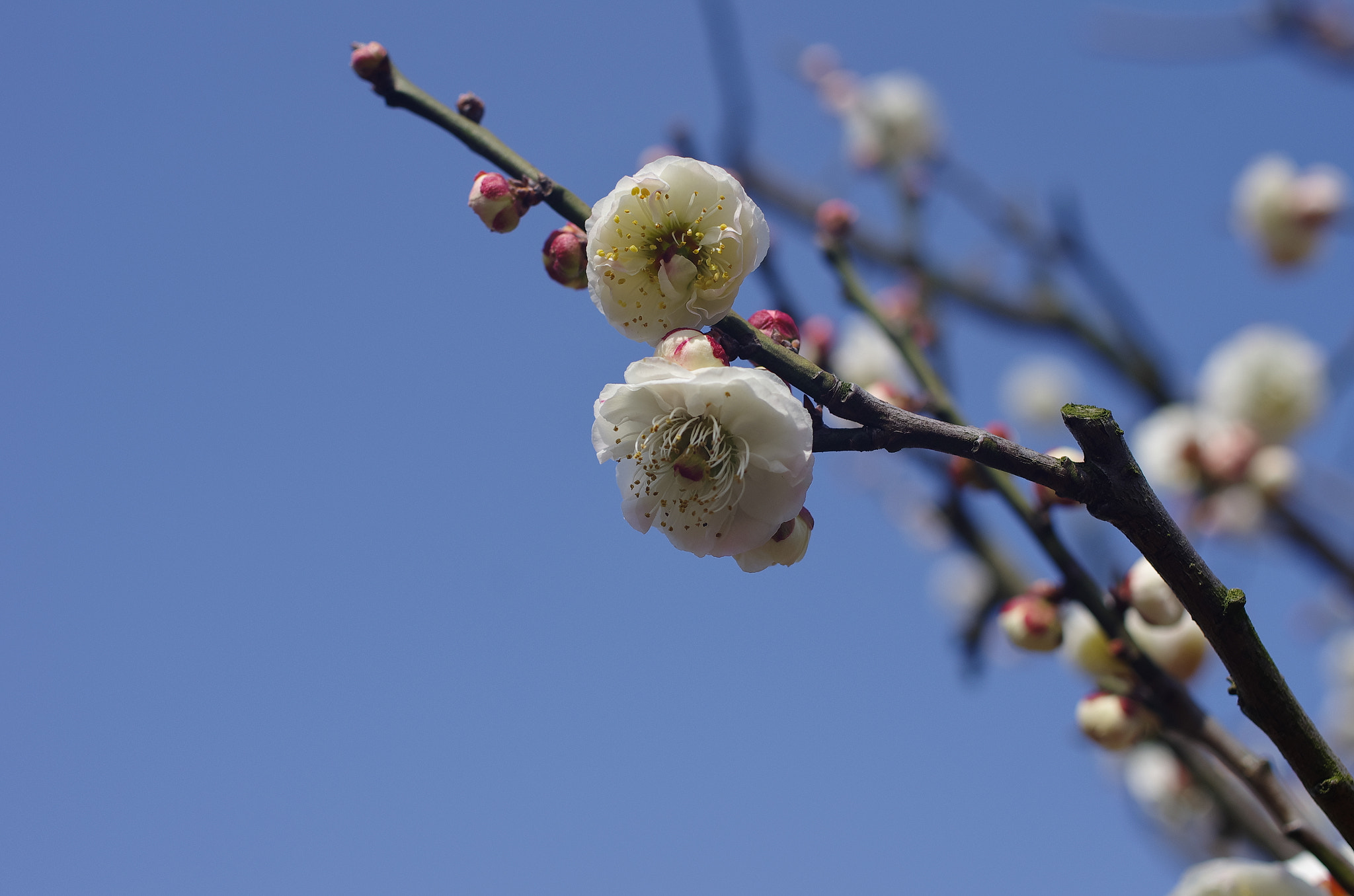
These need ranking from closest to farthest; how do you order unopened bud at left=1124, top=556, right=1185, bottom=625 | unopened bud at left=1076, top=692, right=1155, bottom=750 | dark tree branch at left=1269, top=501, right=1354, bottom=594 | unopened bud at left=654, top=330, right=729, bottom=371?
unopened bud at left=654, top=330, right=729, bottom=371
unopened bud at left=1124, top=556, right=1185, bottom=625
unopened bud at left=1076, top=692, right=1155, bottom=750
dark tree branch at left=1269, top=501, right=1354, bottom=594

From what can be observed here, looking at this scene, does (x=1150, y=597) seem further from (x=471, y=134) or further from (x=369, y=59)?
(x=369, y=59)

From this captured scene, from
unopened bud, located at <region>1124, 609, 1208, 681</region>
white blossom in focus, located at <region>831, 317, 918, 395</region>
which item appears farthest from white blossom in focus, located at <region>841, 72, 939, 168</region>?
unopened bud, located at <region>1124, 609, 1208, 681</region>

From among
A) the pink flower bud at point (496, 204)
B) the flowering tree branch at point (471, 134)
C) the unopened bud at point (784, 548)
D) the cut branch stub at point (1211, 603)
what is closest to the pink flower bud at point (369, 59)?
the flowering tree branch at point (471, 134)

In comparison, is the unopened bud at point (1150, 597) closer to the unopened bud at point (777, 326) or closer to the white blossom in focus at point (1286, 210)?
the unopened bud at point (777, 326)

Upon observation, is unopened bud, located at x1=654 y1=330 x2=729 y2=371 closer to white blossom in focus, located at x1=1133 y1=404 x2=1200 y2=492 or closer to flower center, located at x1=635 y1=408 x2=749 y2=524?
flower center, located at x1=635 y1=408 x2=749 y2=524

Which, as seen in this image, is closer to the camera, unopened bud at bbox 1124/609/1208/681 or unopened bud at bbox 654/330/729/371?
unopened bud at bbox 654/330/729/371

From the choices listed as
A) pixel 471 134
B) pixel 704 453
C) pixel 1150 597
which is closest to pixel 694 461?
pixel 704 453
